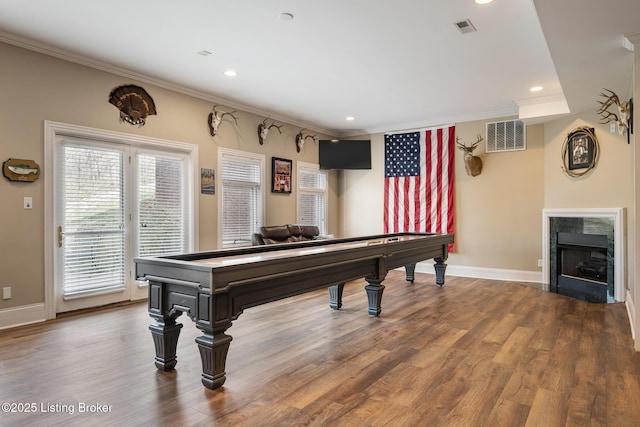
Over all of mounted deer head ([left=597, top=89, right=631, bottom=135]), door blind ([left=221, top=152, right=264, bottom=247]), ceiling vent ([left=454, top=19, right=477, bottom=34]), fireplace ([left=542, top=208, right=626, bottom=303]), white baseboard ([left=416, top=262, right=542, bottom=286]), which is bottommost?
white baseboard ([left=416, top=262, right=542, bottom=286])

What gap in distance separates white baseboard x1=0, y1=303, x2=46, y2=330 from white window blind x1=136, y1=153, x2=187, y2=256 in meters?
1.26

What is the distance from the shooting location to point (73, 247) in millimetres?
4469

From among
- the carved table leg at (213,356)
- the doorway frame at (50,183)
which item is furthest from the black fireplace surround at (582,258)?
the doorway frame at (50,183)

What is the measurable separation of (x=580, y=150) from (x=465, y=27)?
10.7 feet

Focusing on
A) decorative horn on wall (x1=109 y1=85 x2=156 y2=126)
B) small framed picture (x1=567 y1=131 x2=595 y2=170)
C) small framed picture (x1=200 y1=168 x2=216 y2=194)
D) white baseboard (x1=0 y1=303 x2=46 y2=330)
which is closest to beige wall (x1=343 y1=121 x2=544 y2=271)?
small framed picture (x1=567 y1=131 x2=595 y2=170)

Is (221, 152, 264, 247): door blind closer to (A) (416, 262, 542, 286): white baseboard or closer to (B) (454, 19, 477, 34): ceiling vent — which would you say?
(A) (416, 262, 542, 286): white baseboard

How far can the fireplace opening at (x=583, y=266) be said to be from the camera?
5441 millimetres

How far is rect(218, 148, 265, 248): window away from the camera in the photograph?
6184 mm

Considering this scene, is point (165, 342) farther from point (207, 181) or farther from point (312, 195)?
point (312, 195)

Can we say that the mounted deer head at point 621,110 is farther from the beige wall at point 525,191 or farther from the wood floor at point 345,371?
the wood floor at point 345,371

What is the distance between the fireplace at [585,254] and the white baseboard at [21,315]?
6.47 metres

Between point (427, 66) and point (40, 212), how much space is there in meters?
4.59

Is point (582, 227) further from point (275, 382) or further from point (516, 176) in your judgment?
point (275, 382)

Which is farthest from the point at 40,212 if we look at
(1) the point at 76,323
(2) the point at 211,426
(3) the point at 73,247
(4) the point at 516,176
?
(4) the point at 516,176
